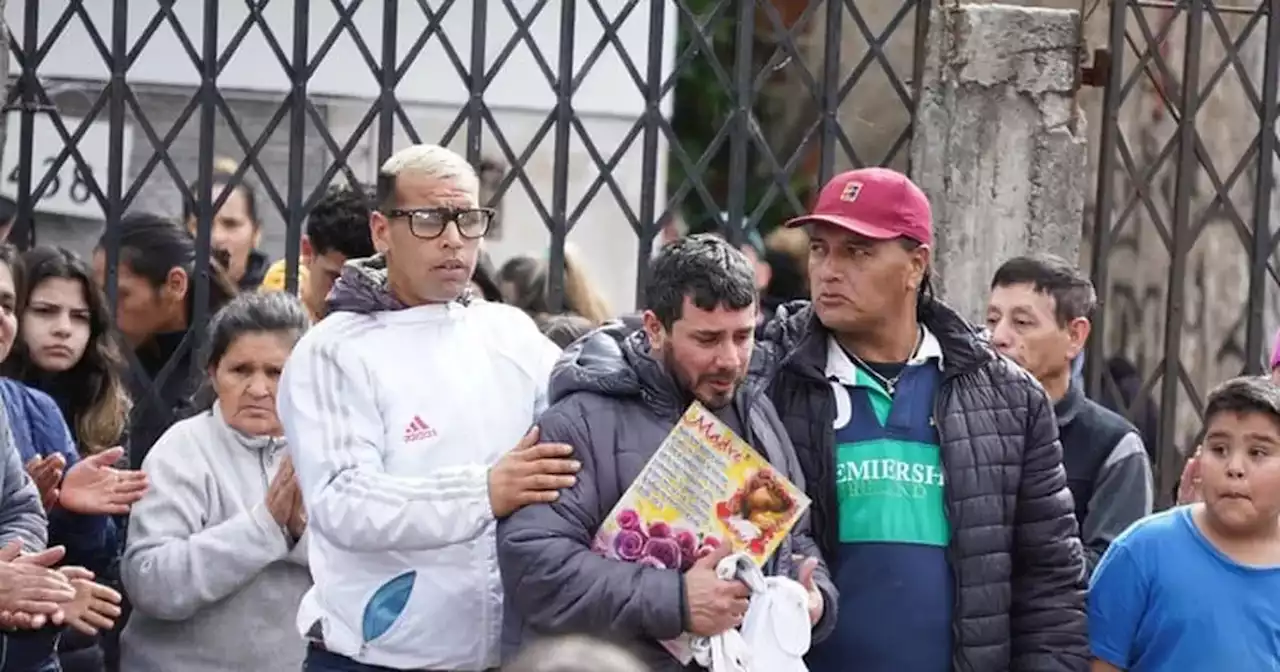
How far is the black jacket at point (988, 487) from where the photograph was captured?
4035 millimetres

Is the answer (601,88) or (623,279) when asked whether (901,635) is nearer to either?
(601,88)

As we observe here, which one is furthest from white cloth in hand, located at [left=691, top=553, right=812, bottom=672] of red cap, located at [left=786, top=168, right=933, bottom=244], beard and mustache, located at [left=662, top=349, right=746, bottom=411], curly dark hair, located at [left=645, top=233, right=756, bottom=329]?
red cap, located at [left=786, top=168, right=933, bottom=244]

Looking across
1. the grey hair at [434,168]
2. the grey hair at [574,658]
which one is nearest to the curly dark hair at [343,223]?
the grey hair at [434,168]

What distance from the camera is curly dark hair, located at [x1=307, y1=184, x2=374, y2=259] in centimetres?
527

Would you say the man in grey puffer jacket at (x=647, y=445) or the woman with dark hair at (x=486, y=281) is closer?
the man in grey puffer jacket at (x=647, y=445)

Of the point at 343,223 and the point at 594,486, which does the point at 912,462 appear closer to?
the point at 594,486

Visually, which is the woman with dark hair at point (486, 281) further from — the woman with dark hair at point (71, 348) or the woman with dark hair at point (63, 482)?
the woman with dark hair at point (63, 482)

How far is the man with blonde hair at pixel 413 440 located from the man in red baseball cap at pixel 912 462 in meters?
0.55

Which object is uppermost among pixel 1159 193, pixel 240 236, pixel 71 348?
pixel 1159 193

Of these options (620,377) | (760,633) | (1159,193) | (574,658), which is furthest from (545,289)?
(574,658)

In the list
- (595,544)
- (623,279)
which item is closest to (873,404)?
(595,544)

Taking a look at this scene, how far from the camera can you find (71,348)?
494 cm

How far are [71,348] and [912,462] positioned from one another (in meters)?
2.04

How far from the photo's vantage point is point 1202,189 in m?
8.25
